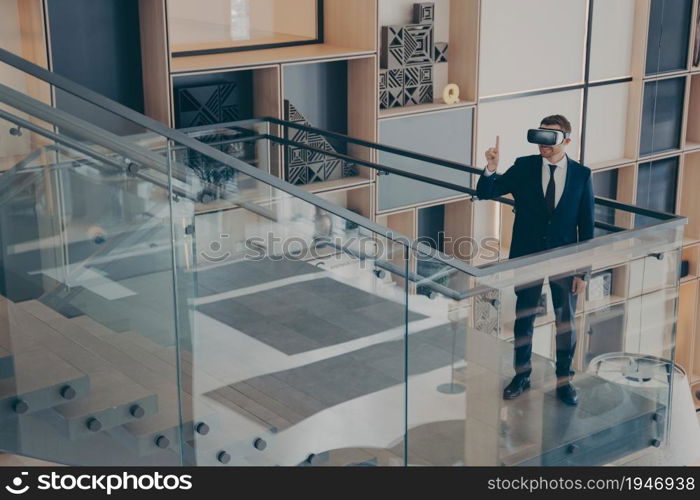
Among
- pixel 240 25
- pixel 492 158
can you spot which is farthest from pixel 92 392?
pixel 240 25

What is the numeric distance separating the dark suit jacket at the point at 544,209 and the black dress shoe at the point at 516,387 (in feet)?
1.90

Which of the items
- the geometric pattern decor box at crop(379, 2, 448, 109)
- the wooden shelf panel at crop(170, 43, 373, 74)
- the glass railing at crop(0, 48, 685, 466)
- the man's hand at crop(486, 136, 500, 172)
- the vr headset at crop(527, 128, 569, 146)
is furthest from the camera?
the geometric pattern decor box at crop(379, 2, 448, 109)

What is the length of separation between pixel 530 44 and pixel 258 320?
417cm

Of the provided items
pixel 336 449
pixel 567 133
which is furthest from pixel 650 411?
pixel 336 449

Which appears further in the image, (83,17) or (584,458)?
(83,17)

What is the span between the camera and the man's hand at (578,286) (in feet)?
12.2

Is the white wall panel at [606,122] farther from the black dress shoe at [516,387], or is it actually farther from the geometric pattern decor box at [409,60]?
the black dress shoe at [516,387]

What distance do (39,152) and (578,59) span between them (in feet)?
16.8

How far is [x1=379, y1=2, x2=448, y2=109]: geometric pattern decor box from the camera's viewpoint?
19.8 ft

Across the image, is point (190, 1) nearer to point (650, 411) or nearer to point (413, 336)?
point (413, 336)

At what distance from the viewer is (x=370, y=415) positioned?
11.1 ft

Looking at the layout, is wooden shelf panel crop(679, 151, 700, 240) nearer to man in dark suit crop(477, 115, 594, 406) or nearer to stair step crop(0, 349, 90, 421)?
man in dark suit crop(477, 115, 594, 406)

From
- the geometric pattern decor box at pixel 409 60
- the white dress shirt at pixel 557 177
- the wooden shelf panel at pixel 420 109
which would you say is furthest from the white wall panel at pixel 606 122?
the white dress shirt at pixel 557 177

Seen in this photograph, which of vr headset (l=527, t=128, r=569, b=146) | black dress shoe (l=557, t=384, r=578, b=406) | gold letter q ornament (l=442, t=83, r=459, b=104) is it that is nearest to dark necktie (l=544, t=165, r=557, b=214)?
vr headset (l=527, t=128, r=569, b=146)
